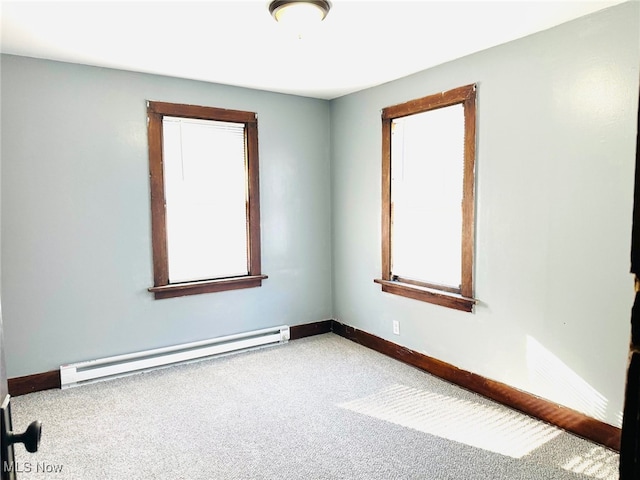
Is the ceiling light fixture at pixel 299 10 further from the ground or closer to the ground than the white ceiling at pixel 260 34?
closer to the ground

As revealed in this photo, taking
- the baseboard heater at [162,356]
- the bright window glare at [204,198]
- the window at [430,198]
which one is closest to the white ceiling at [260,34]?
the window at [430,198]

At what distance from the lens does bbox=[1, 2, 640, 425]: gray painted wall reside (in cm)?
246

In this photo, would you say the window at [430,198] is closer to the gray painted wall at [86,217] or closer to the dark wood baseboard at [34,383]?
the gray painted wall at [86,217]

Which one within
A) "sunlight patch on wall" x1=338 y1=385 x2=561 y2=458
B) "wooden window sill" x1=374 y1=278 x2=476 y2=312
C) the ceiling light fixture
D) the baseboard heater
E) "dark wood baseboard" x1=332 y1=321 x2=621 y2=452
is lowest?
"sunlight patch on wall" x1=338 y1=385 x2=561 y2=458

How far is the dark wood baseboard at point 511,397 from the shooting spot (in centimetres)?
249

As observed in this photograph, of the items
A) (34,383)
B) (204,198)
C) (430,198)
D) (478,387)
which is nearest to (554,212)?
(430,198)

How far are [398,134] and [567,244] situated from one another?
1.65m

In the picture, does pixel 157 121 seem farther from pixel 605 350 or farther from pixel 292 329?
pixel 605 350

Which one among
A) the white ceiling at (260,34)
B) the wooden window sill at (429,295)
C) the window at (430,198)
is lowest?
the wooden window sill at (429,295)

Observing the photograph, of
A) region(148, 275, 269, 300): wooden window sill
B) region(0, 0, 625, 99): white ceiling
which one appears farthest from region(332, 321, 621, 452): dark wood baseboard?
region(0, 0, 625, 99): white ceiling

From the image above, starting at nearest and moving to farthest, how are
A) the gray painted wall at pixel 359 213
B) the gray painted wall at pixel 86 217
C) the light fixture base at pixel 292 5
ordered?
the light fixture base at pixel 292 5 < the gray painted wall at pixel 359 213 < the gray painted wall at pixel 86 217

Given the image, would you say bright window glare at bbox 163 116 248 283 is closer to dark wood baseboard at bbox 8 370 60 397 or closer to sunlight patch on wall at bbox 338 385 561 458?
dark wood baseboard at bbox 8 370 60 397

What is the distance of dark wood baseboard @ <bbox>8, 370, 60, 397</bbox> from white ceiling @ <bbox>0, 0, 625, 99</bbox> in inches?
88.0

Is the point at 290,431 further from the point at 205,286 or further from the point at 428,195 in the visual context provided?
the point at 428,195
